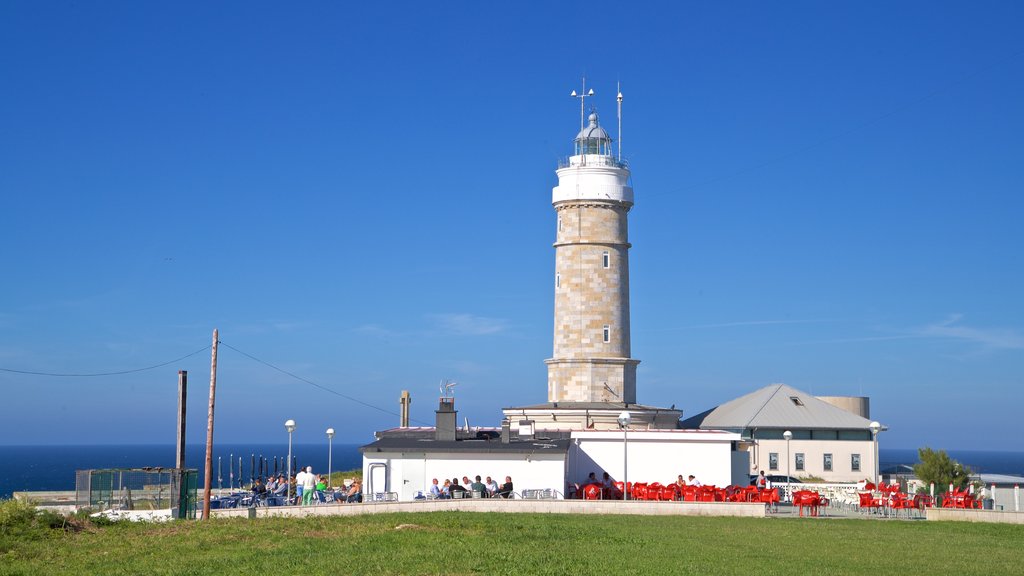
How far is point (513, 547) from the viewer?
22.4m

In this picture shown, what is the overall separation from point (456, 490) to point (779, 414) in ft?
102

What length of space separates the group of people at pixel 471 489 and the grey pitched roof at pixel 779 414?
89.2 ft

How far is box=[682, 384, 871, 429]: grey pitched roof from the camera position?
199 feet

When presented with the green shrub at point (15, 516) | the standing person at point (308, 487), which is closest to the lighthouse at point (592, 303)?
the standing person at point (308, 487)

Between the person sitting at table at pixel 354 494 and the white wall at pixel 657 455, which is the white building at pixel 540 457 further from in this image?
the person sitting at table at pixel 354 494

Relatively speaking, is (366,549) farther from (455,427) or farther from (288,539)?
(455,427)

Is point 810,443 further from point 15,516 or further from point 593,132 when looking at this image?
point 15,516

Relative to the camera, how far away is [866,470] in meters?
60.5

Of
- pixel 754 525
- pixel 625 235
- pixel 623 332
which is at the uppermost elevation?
pixel 625 235

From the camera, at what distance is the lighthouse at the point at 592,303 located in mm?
50531

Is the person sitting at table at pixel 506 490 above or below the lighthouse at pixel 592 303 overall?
below

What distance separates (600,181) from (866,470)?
21.6m

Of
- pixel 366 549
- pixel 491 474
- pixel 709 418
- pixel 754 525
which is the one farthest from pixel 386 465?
pixel 709 418

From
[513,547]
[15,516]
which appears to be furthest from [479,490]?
[15,516]
